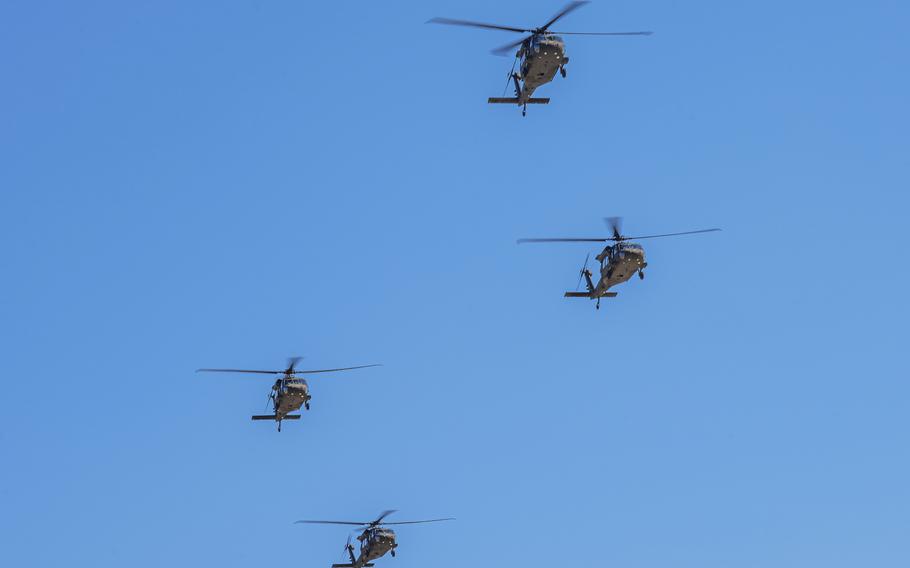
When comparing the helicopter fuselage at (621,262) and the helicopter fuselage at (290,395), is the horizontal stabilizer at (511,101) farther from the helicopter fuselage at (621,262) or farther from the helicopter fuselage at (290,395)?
the helicopter fuselage at (290,395)

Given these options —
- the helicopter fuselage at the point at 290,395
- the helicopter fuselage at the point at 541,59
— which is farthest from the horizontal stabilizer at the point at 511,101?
the helicopter fuselage at the point at 290,395

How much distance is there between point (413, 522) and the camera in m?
110

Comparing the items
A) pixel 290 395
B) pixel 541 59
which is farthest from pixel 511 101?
pixel 290 395

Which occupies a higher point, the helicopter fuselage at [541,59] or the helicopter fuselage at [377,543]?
the helicopter fuselage at [541,59]

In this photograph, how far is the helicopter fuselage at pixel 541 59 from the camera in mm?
89125

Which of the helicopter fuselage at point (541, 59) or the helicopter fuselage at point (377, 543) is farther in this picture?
the helicopter fuselage at point (377, 543)

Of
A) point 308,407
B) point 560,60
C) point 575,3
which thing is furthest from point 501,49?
point 308,407

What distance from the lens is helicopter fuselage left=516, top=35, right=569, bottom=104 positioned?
89.1 m

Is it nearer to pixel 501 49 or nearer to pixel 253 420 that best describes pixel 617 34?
pixel 501 49

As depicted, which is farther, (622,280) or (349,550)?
(349,550)

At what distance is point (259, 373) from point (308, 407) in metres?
4.17

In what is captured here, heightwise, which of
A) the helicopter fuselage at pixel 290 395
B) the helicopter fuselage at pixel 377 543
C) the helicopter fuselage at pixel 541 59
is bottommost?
the helicopter fuselage at pixel 377 543

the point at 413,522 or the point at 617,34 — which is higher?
the point at 617,34

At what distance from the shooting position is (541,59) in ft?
293
